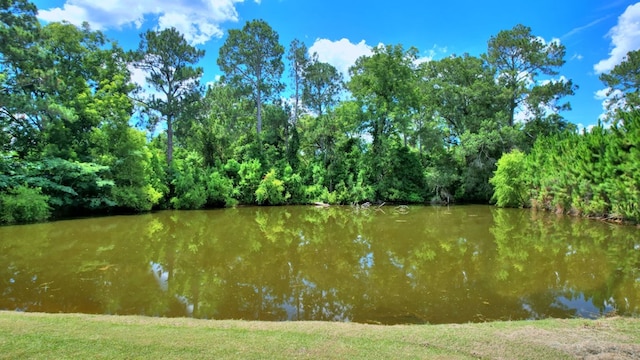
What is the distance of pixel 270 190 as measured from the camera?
24656mm

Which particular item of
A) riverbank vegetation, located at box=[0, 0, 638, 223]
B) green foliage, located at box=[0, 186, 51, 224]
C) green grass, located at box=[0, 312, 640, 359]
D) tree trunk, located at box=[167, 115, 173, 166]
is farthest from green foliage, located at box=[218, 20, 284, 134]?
green grass, located at box=[0, 312, 640, 359]

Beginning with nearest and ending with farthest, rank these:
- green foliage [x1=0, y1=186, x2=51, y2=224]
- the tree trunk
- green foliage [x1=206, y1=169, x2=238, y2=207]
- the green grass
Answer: the green grass
green foliage [x1=0, y1=186, x2=51, y2=224]
green foliage [x1=206, y1=169, x2=238, y2=207]
the tree trunk

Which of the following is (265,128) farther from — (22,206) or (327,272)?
(327,272)

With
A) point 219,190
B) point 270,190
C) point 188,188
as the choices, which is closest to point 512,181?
point 270,190

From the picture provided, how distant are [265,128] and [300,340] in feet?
85.2

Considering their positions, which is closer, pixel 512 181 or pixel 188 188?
pixel 512 181

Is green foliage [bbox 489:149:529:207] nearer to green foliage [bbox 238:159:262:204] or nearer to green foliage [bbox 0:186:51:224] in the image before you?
green foliage [bbox 238:159:262:204]

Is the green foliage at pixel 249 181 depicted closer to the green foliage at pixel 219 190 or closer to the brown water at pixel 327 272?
the green foliage at pixel 219 190

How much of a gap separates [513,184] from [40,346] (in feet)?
77.7

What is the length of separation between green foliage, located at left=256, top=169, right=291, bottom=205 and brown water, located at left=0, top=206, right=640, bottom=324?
10554 millimetres

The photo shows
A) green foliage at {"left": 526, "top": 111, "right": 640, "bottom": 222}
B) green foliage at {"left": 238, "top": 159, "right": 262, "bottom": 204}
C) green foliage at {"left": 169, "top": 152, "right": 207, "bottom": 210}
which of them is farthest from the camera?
green foliage at {"left": 238, "top": 159, "right": 262, "bottom": 204}

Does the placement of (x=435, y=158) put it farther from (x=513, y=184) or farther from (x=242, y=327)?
(x=242, y=327)

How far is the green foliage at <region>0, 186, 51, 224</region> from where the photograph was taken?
14.1 metres

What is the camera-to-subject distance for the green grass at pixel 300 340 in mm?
3268
